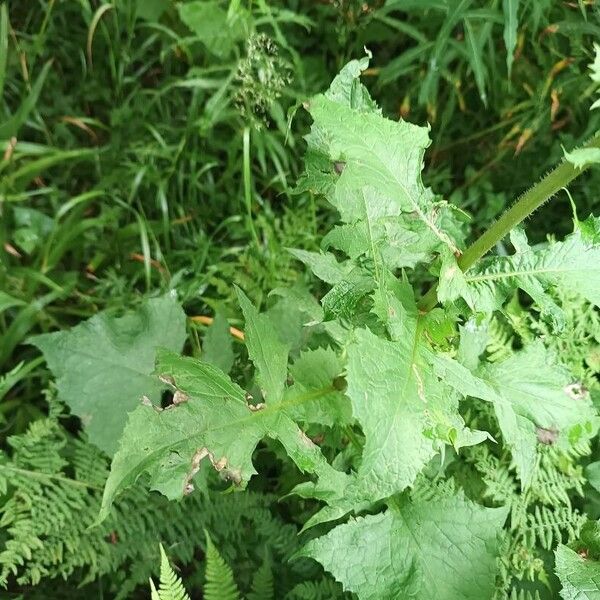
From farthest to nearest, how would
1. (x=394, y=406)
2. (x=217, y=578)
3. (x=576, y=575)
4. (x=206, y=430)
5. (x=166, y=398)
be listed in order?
(x=166, y=398)
(x=217, y=578)
(x=576, y=575)
(x=206, y=430)
(x=394, y=406)

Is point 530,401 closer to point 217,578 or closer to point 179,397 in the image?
point 179,397

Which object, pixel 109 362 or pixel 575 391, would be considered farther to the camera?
pixel 109 362

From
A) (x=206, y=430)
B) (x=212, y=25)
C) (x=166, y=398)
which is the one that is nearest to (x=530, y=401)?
(x=206, y=430)

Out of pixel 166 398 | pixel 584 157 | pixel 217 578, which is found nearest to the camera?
pixel 584 157

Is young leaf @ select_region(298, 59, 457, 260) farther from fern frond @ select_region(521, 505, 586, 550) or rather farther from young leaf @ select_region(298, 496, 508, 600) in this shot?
fern frond @ select_region(521, 505, 586, 550)

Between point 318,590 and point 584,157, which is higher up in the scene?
point 584,157

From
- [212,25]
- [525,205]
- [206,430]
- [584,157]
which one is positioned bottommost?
[206,430]

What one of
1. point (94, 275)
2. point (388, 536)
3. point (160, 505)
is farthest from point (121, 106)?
point (388, 536)
